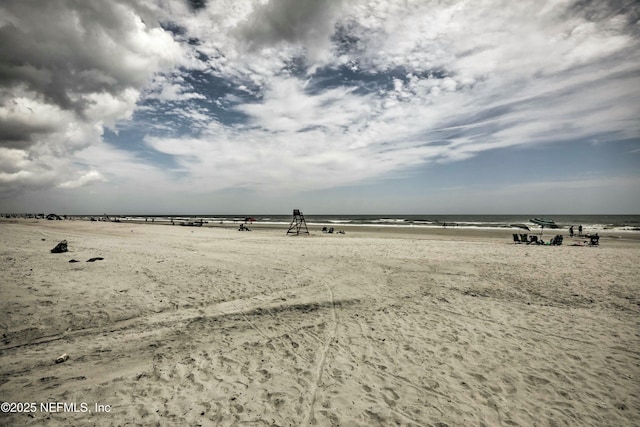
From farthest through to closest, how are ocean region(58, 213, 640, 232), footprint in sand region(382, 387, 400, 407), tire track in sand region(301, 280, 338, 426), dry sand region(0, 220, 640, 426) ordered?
ocean region(58, 213, 640, 232) < footprint in sand region(382, 387, 400, 407) < dry sand region(0, 220, 640, 426) < tire track in sand region(301, 280, 338, 426)

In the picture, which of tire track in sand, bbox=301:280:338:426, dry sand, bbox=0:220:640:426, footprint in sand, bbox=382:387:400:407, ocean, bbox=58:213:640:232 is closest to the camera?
tire track in sand, bbox=301:280:338:426

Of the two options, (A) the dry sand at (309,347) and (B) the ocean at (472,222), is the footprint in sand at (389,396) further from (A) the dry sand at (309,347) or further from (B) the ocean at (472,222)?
Answer: (B) the ocean at (472,222)

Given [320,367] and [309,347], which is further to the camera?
[309,347]

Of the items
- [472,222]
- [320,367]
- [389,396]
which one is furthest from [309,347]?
[472,222]

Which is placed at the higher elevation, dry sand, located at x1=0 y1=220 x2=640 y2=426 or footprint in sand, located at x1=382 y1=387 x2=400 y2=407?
dry sand, located at x1=0 y1=220 x2=640 y2=426

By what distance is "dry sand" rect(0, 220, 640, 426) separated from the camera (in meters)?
4.45

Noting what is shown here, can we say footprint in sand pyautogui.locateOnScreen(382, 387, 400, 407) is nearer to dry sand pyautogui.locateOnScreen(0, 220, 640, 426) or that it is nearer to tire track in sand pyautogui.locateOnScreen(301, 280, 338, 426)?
dry sand pyautogui.locateOnScreen(0, 220, 640, 426)

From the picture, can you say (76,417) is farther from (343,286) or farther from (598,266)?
(598,266)

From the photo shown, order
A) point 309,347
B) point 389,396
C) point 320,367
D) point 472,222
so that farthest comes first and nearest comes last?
point 472,222
point 309,347
point 320,367
point 389,396

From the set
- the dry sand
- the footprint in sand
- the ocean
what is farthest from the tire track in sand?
the ocean

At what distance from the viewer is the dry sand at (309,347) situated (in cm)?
445

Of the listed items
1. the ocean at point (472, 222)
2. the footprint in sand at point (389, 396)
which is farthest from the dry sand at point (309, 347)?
the ocean at point (472, 222)

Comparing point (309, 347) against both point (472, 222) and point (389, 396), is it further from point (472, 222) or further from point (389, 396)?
point (472, 222)

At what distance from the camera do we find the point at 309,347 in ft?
21.1
